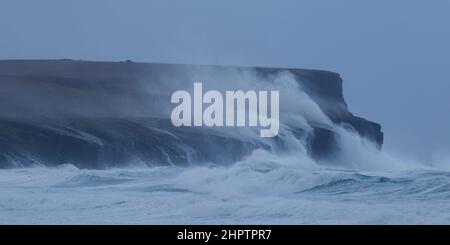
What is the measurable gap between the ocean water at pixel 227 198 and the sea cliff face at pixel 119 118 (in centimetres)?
492

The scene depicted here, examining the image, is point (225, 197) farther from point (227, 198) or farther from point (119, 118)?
point (119, 118)

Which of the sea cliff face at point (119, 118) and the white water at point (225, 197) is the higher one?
the sea cliff face at point (119, 118)

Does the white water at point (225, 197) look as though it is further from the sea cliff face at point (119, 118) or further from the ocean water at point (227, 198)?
the sea cliff face at point (119, 118)

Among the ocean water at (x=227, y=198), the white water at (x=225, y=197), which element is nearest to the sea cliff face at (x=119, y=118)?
the white water at (x=225, y=197)

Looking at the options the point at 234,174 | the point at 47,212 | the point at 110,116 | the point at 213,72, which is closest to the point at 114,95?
the point at 110,116

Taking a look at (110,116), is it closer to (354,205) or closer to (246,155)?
(246,155)

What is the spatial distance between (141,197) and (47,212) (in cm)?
258

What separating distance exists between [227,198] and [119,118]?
49.5ft

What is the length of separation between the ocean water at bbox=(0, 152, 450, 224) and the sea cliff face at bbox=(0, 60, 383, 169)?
4920 mm

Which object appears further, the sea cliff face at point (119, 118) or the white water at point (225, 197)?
the sea cliff face at point (119, 118)

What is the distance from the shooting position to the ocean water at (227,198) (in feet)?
36.0

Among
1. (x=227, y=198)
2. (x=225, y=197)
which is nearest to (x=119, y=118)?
(x=225, y=197)

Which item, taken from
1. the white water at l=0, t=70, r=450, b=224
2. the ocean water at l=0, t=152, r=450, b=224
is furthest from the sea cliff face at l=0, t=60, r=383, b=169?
the ocean water at l=0, t=152, r=450, b=224
